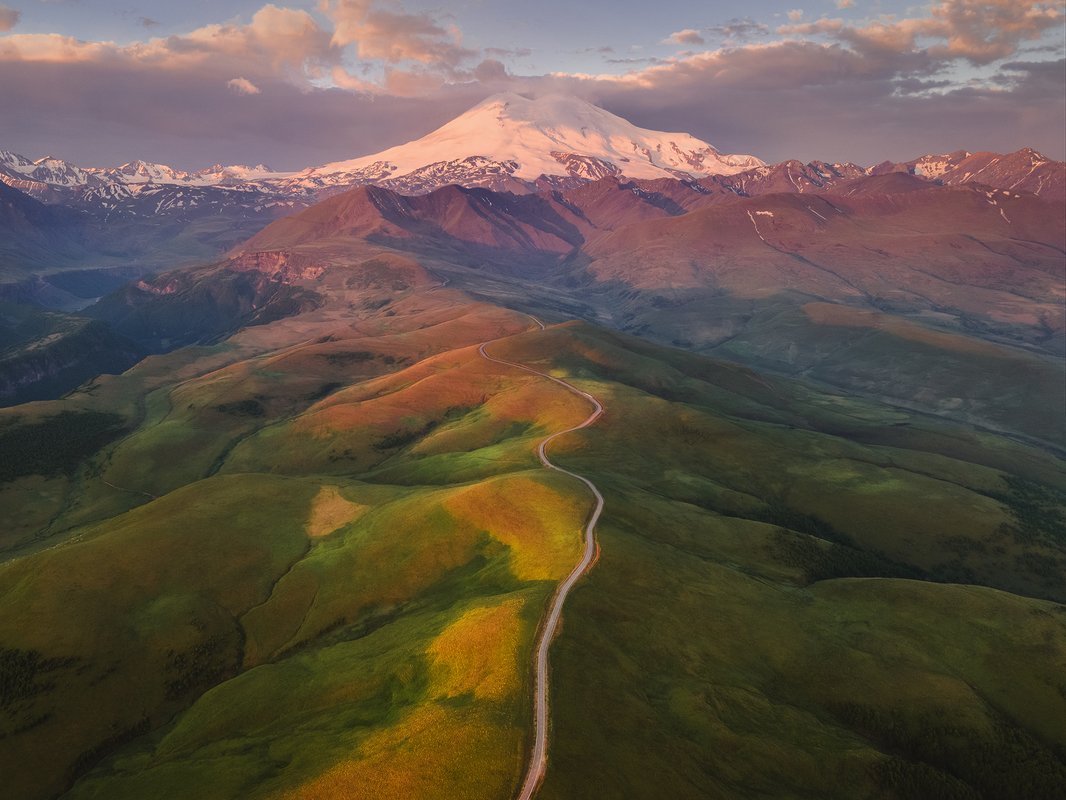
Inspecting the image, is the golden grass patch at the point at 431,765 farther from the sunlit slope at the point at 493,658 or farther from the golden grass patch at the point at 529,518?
the golden grass patch at the point at 529,518

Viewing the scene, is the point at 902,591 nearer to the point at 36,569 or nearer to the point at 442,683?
the point at 442,683

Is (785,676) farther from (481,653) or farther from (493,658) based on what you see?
(481,653)

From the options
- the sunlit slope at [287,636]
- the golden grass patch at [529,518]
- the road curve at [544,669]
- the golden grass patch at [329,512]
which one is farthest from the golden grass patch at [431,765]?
the golden grass patch at [329,512]

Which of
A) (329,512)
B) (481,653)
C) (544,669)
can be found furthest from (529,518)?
(329,512)

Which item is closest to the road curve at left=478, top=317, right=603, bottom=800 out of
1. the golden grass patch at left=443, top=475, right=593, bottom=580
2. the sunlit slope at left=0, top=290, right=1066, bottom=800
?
the sunlit slope at left=0, top=290, right=1066, bottom=800

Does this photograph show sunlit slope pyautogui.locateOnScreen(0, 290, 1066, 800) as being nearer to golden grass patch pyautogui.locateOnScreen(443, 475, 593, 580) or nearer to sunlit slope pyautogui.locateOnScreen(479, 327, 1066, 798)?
sunlit slope pyautogui.locateOnScreen(479, 327, 1066, 798)

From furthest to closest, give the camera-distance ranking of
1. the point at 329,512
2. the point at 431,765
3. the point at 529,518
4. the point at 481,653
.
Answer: the point at 329,512
the point at 529,518
the point at 481,653
the point at 431,765
